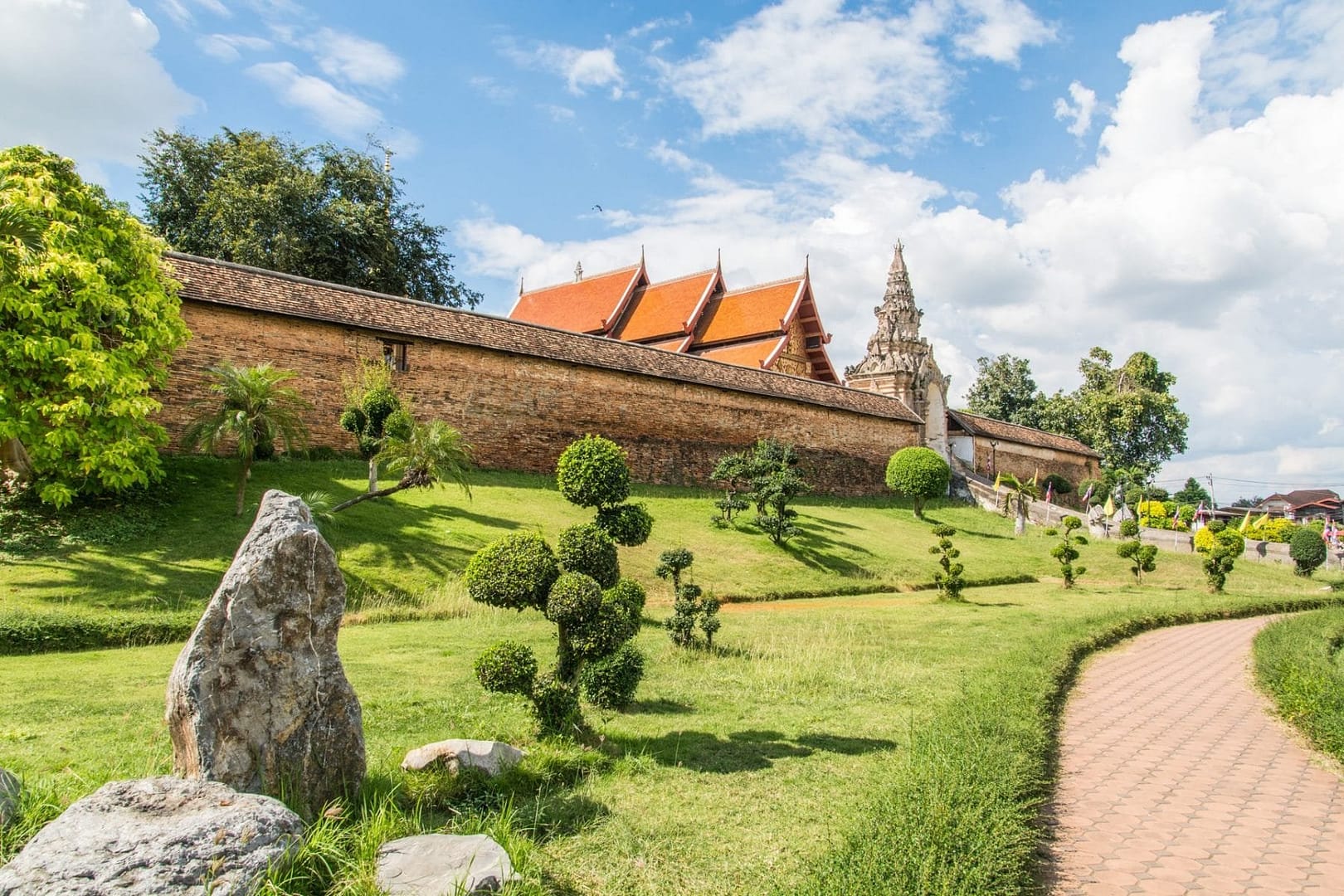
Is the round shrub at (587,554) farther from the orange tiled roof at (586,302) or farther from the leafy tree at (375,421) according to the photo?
the orange tiled roof at (586,302)

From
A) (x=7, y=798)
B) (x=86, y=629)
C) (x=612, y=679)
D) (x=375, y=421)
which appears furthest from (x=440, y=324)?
(x=7, y=798)

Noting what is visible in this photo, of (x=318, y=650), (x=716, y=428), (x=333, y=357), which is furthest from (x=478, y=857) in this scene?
(x=716, y=428)

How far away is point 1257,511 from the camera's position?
2638 inches

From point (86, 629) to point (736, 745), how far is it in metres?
7.62

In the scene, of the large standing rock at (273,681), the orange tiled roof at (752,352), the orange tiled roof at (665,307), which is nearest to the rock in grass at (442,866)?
the large standing rock at (273,681)

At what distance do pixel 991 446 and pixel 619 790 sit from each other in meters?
Result: 35.8

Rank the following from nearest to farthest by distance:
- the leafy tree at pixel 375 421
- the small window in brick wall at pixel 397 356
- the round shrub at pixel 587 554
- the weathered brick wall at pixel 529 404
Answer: the round shrub at pixel 587 554, the leafy tree at pixel 375 421, the weathered brick wall at pixel 529 404, the small window in brick wall at pixel 397 356

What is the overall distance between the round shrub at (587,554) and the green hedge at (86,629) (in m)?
5.92

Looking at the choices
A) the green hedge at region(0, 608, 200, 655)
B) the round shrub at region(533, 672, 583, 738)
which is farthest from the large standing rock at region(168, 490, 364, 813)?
the green hedge at region(0, 608, 200, 655)

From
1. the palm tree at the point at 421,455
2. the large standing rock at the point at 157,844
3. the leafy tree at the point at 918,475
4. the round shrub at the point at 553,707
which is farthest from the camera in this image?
the leafy tree at the point at 918,475

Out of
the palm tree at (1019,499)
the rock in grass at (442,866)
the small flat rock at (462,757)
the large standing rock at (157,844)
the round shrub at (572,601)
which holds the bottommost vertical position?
the small flat rock at (462,757)

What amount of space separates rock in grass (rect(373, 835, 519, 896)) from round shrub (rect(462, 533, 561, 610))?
230 centimetres

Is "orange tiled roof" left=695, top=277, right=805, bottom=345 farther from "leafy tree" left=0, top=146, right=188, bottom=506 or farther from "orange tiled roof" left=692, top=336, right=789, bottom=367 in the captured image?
"leafy tree" left=0, top=146, right=188, bottom=506

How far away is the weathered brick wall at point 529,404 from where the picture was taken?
16.9 m
